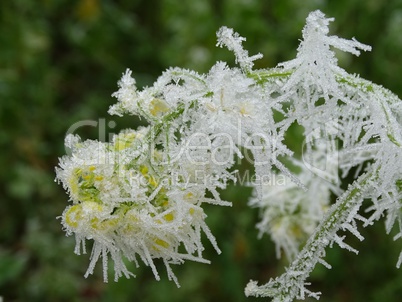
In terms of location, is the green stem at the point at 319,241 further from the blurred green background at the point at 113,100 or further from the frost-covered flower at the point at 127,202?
the blurred green background at the point at 113,100

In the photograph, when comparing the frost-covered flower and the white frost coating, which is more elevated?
the white frost coating

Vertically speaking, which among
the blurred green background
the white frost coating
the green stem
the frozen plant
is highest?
the blurred green background

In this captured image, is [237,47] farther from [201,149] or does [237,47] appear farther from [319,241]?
[319,241]

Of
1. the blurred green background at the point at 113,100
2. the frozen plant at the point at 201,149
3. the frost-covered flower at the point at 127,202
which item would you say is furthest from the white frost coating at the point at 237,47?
the blurred green background at the point at 113,100

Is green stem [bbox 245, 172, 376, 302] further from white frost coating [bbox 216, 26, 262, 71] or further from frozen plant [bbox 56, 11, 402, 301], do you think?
white frost coating [bbox 216, 26, 262, 71]

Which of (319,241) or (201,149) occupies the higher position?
(201,149)

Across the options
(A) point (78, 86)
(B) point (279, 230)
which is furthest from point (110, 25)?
(B) point (279, 230)

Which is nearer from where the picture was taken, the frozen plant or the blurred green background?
the frozen plant

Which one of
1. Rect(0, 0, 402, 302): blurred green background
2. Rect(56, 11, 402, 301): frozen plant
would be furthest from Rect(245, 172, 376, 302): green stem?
Rect(0, 0, 402, 302): blurred green background

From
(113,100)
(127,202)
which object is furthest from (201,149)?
(113,100)

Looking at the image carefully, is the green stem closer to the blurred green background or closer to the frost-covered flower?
the frost-covered flower

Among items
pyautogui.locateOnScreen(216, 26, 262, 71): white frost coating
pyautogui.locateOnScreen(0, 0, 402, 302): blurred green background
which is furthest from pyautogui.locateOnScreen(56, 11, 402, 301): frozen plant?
pyautogui.locateOnScreen(0, 0, 402, 302): blurred green background
